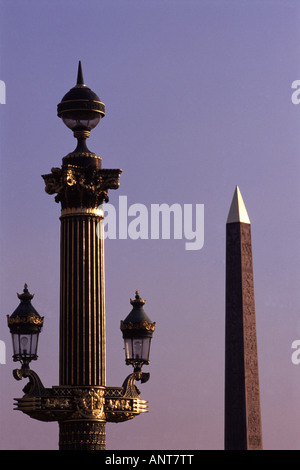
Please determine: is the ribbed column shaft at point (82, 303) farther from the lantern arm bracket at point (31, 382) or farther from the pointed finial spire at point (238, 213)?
the pointed finial spire at point (238, 213)

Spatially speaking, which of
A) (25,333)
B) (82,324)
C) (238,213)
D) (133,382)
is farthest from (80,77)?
(238,213)

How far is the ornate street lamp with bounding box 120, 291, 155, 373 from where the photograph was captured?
28.3m

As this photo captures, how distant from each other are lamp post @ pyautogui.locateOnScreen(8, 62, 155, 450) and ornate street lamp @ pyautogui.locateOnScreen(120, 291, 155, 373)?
21mm

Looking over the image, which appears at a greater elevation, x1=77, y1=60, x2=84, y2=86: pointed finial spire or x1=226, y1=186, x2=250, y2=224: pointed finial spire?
x1=226, y1=186, x2=250, y2=224: pointed finial spire

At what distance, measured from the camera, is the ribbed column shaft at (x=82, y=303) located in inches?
1081

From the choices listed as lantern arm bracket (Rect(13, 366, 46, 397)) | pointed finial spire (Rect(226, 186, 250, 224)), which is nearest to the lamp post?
lantern arm bracket (Rect(13, 366, 46, 397))

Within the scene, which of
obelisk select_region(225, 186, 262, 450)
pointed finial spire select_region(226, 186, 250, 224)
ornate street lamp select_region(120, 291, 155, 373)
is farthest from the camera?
pointed finial spire select_region(226, 186, 250, 224)

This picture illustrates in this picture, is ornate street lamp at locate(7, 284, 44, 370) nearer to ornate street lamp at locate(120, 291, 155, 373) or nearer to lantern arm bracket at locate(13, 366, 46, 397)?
lantern arm bracket at locate(13, 366, 46, 397)

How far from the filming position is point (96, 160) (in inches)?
1110
